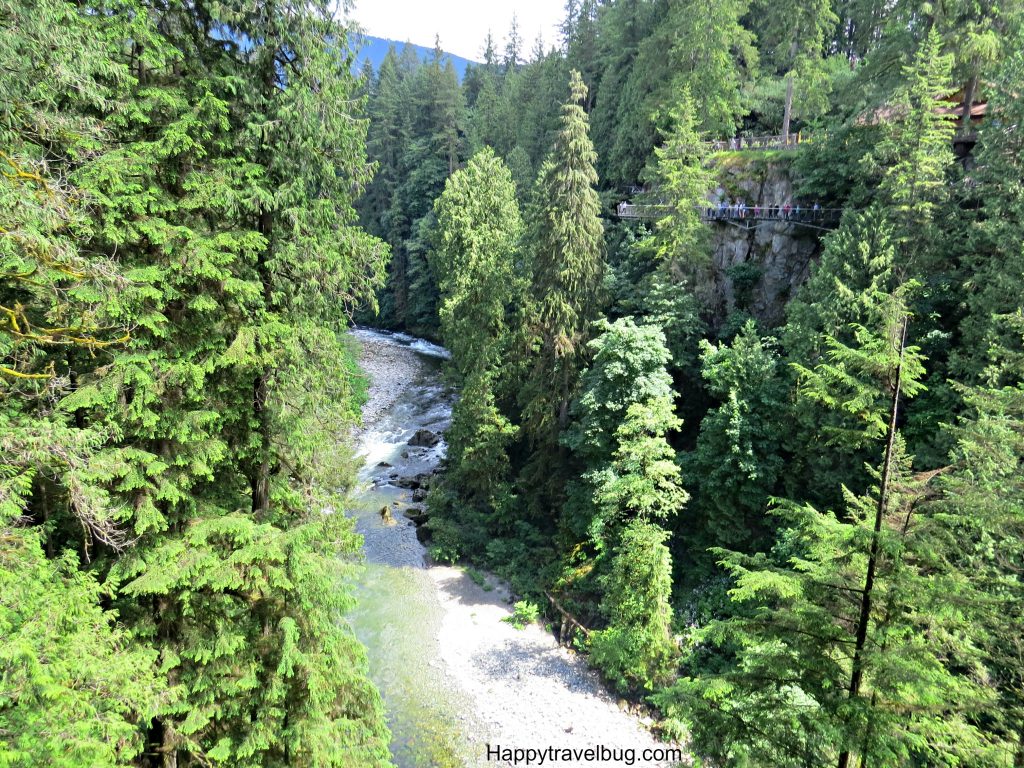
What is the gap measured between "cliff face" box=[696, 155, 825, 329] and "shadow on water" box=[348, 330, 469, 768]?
1755 cm

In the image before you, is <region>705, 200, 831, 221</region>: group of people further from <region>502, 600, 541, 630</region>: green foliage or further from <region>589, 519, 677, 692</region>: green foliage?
<region>502, 600, 541, 630</region>: green foliage

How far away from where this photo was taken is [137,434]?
273 inches

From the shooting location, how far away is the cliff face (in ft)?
77.5

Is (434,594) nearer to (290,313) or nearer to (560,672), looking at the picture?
(560,672)

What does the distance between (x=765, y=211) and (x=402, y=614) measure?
75.7 feet

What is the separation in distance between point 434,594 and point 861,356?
1679 centimetres

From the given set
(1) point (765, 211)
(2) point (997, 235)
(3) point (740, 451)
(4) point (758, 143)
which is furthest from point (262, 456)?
(4) point (758, 143)

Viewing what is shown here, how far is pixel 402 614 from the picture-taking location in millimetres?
19953

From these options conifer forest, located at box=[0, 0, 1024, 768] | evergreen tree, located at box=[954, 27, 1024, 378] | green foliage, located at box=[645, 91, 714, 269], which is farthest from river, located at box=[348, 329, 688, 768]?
green foliage, located at box=[645, 91, 714, 269]

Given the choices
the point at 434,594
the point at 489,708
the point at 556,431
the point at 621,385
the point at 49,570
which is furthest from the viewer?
the point at 556,431

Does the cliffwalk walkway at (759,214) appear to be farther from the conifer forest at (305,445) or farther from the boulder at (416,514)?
the boulder at (416,514)

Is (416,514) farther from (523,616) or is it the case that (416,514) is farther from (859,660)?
(859,660)

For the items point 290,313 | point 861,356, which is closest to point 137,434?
point 290,313

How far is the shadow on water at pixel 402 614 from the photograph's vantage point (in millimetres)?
15266
